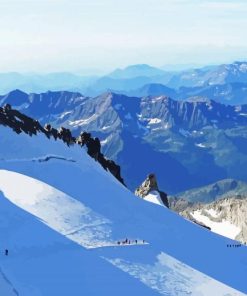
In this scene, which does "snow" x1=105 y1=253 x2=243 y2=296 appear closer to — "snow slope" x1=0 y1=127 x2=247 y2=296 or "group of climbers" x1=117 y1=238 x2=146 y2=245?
"snow slope" x1=0 y1=127 x2=247 y2=296

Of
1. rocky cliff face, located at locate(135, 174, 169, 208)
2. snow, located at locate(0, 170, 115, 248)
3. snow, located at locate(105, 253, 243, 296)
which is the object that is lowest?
rocky cliff face, located at locate(135, 174, 169, 208)

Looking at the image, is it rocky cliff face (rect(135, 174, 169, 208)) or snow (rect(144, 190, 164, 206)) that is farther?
rocky cliff face (rect(135, 174, 169, 208))

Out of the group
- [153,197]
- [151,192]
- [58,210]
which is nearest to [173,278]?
[58,210]

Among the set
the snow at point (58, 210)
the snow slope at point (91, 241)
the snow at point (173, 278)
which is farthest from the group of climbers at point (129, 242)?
the snow at point (173, 278)

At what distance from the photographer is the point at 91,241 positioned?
76.7 meters

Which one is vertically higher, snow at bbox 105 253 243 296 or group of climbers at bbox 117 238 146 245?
group of climbers at bbox 117 238 146 245

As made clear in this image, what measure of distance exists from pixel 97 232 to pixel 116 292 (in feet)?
54.4

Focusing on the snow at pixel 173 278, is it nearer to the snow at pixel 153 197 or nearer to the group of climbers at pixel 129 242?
the group of climbers at pixel 129 242

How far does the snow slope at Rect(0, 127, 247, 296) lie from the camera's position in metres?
65.8

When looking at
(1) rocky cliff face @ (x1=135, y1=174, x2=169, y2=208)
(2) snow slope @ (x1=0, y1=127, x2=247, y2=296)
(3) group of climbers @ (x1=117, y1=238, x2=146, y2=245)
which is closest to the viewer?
(2) snow slope @ (x1=0, y1=127, x2=247, y2=296)

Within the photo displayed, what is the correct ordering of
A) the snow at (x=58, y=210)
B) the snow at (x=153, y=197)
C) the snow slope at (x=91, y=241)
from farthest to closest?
the snow at (x=153, y=197) → the snow at (x=58, y=210) → the snow slope at (x=91, y=241)

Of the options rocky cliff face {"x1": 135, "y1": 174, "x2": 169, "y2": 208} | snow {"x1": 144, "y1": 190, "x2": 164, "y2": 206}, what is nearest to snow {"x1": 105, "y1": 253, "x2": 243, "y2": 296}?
snow {"x1": 144, "y1": 190, "x2": 164, "y2": 206}

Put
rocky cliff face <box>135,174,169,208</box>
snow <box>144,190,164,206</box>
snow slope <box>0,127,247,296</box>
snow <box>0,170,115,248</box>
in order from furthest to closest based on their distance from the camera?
rocky cliff face <box>135,174,169,208</box>
snow <box>144,190,164,206</box>
snow <box>0,170,115,248</box>
snow slope <box>0,127,247,296</box>

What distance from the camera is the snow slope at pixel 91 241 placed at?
2591 inches
